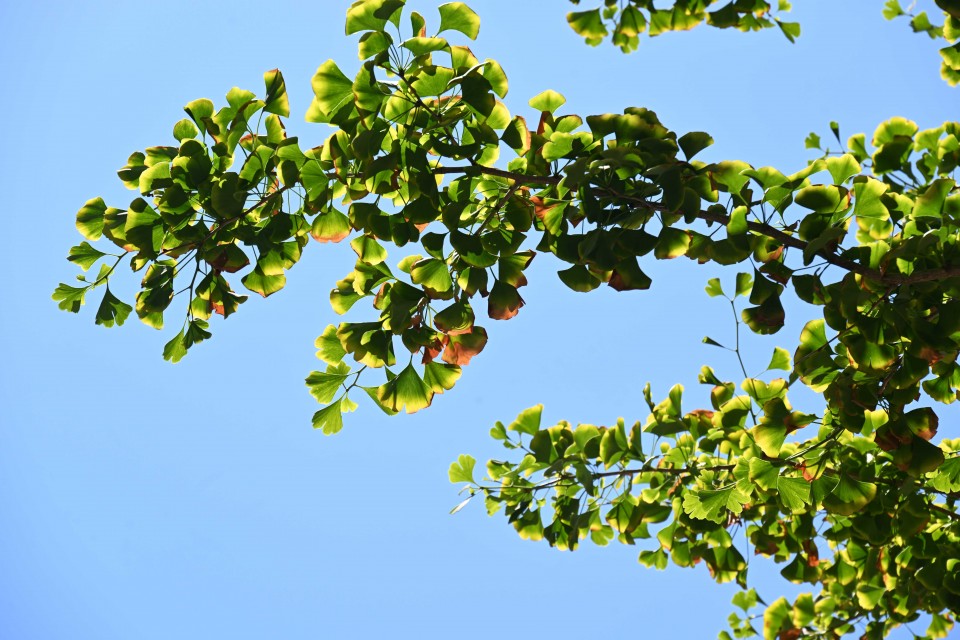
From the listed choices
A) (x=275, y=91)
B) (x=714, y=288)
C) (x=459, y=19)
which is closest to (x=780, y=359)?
(x=714, y=288)

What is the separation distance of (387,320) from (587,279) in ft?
1.33

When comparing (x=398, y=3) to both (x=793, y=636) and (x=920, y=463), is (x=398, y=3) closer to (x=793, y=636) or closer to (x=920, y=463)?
(x=920, y=463)

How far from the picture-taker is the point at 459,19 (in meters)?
1.41

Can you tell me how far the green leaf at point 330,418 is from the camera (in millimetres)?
1655

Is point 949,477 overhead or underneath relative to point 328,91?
underneath

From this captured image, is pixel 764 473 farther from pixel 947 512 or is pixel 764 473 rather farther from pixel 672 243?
pixel 947 512

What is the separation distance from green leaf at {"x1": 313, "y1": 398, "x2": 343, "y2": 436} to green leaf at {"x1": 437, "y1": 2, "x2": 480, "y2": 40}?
0.84m

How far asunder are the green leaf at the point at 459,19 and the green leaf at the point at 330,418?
33.2 inches

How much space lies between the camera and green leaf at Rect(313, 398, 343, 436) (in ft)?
5.43

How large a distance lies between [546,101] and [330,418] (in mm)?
851

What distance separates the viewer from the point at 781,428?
63.0 inches

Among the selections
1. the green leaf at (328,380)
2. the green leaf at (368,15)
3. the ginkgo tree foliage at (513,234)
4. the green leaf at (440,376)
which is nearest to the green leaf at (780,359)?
the ginkgo tree foliage at (513,234)

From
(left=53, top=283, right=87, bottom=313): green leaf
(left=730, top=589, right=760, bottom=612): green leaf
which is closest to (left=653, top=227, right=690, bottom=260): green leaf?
(left=53, top=283, right=87, bottom=313): green leaf

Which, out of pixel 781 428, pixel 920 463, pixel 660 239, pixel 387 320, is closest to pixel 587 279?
pixel 660 239
